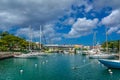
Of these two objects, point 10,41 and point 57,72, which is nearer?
point 57,72

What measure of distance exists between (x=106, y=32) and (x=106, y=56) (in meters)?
15.8

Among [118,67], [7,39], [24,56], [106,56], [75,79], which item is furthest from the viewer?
[7,39]

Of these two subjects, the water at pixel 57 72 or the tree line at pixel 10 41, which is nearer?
the water at pixel 57 72

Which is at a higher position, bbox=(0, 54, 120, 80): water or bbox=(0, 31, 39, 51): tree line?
bbox=(0, 31, 39, 51): tree line

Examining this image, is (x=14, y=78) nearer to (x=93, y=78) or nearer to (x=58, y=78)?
(x=58, y=78)

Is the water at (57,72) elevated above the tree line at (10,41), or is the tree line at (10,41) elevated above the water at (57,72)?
the tree line at (10,41)

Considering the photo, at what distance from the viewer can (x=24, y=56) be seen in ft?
300

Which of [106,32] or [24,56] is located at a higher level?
[106,32]

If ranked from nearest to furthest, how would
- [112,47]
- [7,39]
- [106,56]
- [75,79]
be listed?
[75,79]
[106,56]
[7,39]
[112,47]

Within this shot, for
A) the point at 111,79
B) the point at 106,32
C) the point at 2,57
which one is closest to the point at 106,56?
the point at 106,32

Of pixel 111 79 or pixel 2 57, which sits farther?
pixel 2 57

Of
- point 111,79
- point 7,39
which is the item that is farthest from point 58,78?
point 7,39

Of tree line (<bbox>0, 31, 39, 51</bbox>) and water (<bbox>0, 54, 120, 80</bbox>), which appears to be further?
tree line (<bbox>0, 31, 39, 51</bbox>)

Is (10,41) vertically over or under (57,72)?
over
